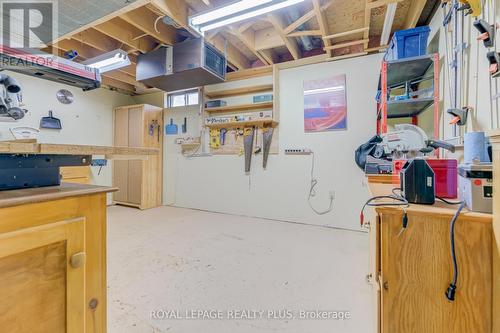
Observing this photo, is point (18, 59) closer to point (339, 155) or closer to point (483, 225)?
Answer: point (483, 225)

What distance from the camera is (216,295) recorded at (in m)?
1.70

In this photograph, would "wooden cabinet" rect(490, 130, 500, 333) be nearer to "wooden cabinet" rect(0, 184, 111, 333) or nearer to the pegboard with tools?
"wooden cabinet" rect(0, 184, 111, 333)

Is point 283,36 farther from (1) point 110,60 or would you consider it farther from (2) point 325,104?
(1) point 110,60

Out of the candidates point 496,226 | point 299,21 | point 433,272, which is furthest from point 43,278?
point 299,21

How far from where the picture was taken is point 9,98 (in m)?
1.22

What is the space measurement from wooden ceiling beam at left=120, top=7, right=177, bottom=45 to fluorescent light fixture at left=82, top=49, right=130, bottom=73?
0.41 meters

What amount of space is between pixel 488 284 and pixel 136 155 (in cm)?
135

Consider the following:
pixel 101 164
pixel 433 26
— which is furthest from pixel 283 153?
pixel 101 164

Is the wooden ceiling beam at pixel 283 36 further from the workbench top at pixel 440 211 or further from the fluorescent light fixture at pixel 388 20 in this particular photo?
the workbench top at pixel 440 211

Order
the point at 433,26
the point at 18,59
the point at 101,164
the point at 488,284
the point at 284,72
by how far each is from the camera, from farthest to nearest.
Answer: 1. the point at 101,164
2. the point at 284,72
3. the point at 433,26
4. the point at 18,59
5. the point at 488,284

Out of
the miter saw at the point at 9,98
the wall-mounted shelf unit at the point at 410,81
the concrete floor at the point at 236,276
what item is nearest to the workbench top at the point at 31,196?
the miter saw at the point at 9,98

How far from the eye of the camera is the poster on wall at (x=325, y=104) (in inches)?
129

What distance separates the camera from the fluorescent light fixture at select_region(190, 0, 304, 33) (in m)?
1.99

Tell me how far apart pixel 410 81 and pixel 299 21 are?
4.62 feet
